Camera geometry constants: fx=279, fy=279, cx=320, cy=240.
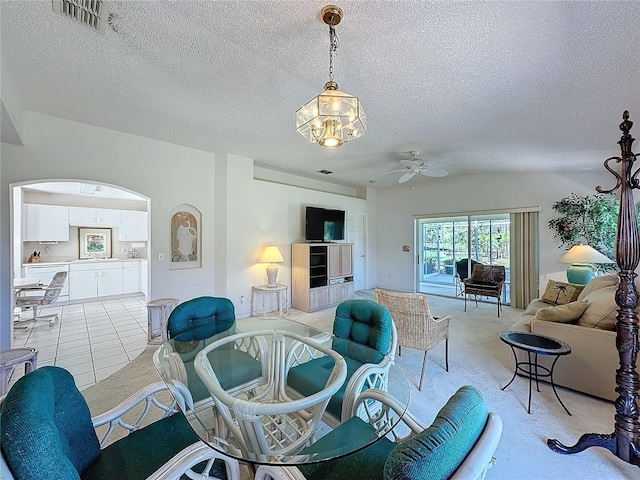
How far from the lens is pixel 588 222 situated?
4.91m

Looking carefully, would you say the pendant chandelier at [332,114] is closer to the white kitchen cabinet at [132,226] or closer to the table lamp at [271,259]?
the table lamp at [271,259]

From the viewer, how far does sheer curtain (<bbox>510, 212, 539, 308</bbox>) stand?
5.50 m

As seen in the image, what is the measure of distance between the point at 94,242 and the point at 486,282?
8973 millimetres

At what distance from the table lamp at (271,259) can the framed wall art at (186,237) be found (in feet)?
3.55

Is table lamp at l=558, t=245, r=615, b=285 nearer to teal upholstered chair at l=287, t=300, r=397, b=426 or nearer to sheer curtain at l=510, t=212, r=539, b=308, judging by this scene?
sheer curtain at l=510, t=212, r=539, b=308

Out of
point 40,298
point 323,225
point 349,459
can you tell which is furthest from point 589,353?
point 40,298

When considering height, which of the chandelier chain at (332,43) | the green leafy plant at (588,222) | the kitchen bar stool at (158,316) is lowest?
the kitchen bar stool at (158,316)

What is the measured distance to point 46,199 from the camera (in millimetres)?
6207

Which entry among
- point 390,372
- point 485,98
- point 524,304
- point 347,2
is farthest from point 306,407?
point 524,304

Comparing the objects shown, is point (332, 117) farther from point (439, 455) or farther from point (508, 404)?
point (508, 404)

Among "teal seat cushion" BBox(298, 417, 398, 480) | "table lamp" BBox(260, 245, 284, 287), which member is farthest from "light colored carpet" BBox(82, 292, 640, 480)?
"table lamp" BBox(260, 245, 284, 287)

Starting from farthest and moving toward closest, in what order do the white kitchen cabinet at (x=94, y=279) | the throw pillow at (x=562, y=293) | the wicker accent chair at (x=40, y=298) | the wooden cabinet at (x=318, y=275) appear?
the white kitchen cabinet at (x=94, y=279)
the wooden cabinet at (x=318, y=275)
the wicker accent chair at (x=40, y=298)
the throw pillow at (x=562, y=293)

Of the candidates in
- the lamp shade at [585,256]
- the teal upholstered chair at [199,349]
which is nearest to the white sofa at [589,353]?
the lamp shade at [585,256]

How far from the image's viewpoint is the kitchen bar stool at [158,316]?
3.77m
